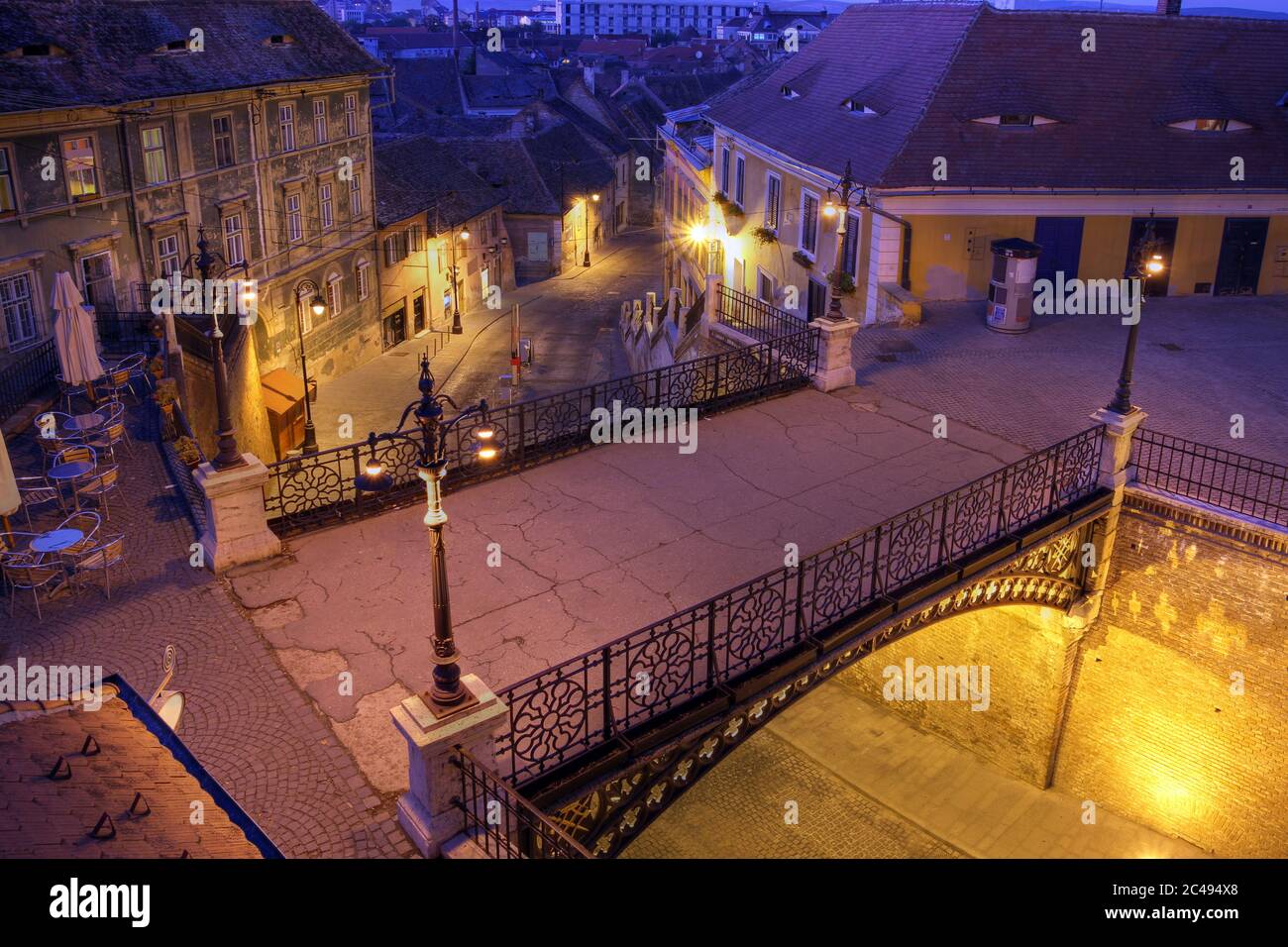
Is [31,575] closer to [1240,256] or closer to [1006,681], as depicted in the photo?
[1006,681]

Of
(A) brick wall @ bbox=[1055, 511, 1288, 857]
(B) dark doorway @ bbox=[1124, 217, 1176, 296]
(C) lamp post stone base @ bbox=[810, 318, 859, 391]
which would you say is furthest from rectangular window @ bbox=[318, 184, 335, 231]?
(A) brick wall @ bbox=[1055, 511, 1288, 857]

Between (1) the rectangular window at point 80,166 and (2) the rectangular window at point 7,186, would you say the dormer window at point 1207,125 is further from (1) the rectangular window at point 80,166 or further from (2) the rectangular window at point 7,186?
(2) the rectangular window at point 7,186

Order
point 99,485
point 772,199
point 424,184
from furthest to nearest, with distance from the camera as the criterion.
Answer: point 424,184 → point 772,199 → point 99,485

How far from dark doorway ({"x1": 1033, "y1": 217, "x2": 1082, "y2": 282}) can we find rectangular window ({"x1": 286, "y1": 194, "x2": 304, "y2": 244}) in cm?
2455

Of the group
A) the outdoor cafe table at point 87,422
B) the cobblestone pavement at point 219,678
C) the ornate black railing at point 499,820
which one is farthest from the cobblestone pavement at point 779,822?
the outdoor cafe table at point 87,422

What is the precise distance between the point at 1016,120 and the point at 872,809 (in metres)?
17.5

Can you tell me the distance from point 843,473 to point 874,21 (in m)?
22.4

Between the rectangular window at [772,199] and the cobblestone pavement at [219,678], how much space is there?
73.3ft

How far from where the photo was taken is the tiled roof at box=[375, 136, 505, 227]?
4594cm

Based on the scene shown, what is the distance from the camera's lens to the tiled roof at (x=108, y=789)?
9.10 metres

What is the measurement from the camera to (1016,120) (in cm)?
2639

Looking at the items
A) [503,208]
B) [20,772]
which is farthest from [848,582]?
[503,208]

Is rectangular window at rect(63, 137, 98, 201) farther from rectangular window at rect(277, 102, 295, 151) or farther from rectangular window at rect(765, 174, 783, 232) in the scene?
rectangular window at rect(765, 174, 783, 232)

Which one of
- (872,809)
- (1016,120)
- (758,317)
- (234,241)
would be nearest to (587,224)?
(234,241)
